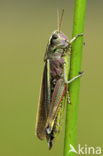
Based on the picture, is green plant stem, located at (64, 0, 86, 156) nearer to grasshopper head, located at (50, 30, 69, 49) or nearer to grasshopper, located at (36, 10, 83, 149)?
grasshopper, located at (36, 10, 83, 149)

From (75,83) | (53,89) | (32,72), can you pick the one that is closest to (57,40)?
(53,89)

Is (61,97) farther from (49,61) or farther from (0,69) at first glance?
(0,69)

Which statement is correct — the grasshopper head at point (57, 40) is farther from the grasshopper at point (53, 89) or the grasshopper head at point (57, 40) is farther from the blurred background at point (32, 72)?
the blurred background at point (32, 72)

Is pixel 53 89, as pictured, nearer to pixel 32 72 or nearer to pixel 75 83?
pixel 75 83

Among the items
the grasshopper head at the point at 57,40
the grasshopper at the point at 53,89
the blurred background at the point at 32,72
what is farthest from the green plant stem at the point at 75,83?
the blurred background at the point at 32,72

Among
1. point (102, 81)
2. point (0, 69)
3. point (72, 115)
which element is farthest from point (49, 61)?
point (0, 69)

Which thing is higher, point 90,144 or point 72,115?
point 72,115

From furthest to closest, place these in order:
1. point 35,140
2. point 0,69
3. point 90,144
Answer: point 0,69 → point 35,140 → point 90,144
